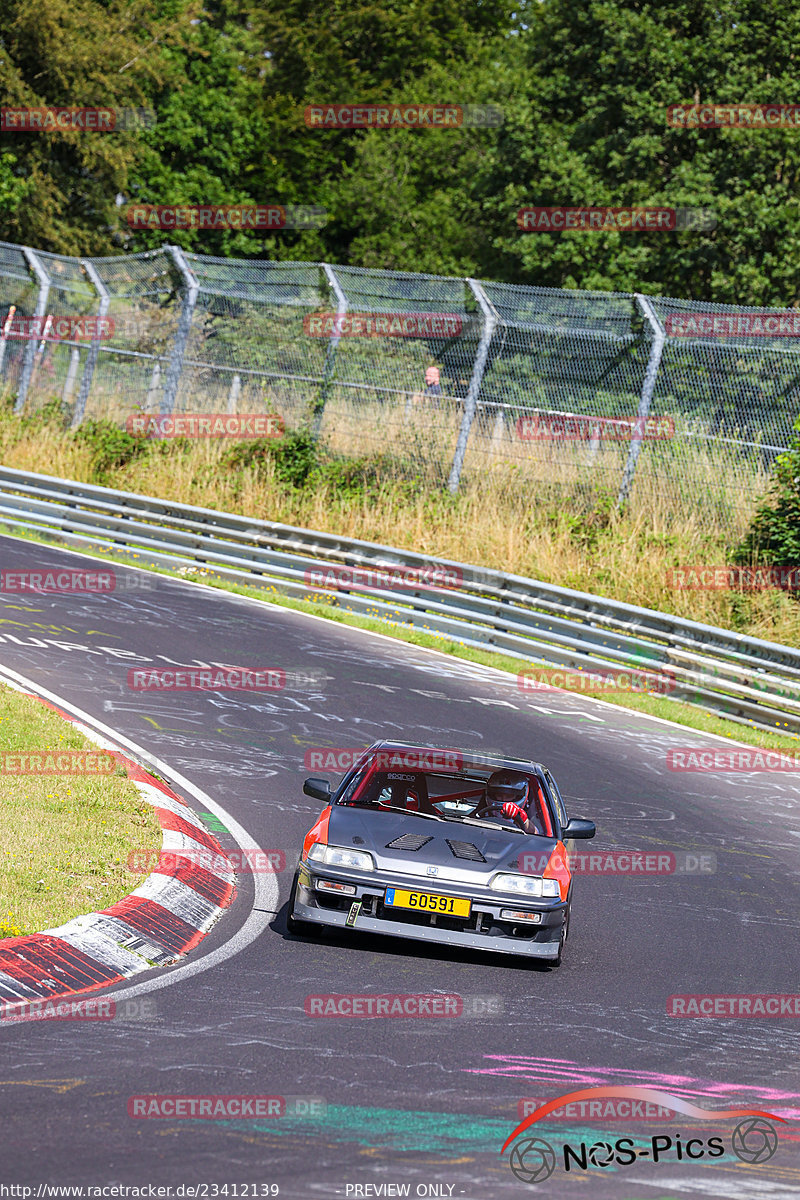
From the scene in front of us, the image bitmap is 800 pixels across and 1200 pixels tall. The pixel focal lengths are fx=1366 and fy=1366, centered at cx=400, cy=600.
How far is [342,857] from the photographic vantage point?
7.30 metres

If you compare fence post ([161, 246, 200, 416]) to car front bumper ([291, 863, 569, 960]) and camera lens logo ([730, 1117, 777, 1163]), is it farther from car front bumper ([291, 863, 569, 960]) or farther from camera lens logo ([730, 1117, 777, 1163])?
camera lens logo ([730, 1117, 777, 1163])

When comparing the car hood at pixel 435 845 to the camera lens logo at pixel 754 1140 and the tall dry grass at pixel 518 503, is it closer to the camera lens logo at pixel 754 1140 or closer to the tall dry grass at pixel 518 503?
the camera lens logo at pixel 754 1140

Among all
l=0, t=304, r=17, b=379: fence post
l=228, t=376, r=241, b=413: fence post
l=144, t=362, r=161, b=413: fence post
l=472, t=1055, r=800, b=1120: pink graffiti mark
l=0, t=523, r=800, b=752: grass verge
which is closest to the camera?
l=472, t=1055, r=800, b=1120: pink graffiti mark

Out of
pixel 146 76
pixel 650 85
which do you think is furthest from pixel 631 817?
pixel 146 76

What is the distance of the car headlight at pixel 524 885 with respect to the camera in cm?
723

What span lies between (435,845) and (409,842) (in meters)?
0.14

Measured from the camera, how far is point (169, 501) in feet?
67.7

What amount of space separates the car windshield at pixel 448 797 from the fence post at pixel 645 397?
35.9 feet

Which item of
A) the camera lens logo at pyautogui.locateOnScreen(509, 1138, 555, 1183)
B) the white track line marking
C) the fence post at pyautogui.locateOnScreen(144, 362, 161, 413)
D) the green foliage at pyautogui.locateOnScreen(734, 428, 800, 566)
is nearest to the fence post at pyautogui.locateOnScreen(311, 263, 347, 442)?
the fence post at pyautogui.locateOnScreen(144, 362, 161, 413)

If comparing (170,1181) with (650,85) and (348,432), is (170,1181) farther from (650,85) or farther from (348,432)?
(650,85)

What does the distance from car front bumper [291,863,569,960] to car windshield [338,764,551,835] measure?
765mm

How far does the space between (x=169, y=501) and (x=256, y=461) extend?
2.07 meters

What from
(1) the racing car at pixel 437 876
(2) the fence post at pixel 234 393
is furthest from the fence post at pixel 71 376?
(1) the racing car at pixel 437 876

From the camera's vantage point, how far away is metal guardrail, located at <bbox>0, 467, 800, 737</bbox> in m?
15.6
